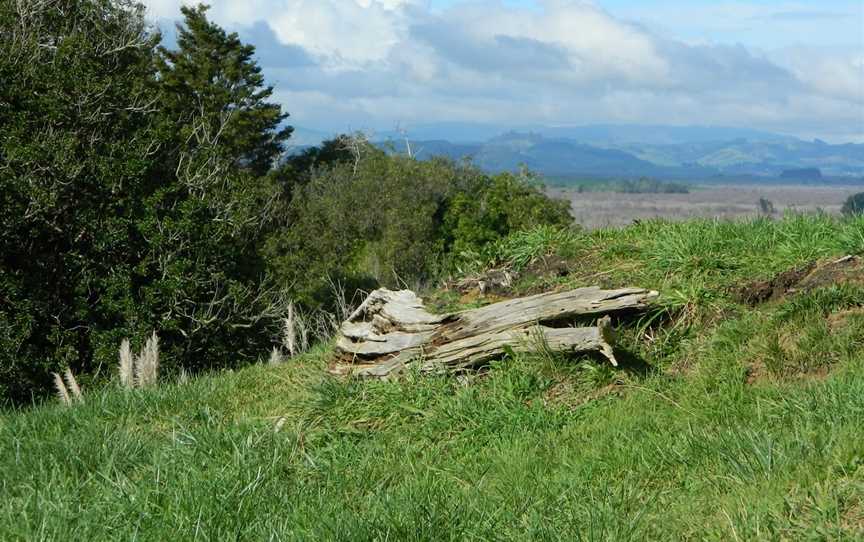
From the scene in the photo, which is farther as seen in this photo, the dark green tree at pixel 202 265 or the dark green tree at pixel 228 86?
the dark green tree at pixel 228 86

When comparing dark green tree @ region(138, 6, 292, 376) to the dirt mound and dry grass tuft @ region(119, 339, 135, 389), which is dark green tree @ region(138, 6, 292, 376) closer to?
dry grass tuft @ region(119, 339, 135, 389)

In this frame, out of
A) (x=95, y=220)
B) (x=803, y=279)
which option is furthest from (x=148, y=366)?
(x=95, y=220)

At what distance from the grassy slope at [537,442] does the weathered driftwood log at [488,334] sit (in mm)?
196

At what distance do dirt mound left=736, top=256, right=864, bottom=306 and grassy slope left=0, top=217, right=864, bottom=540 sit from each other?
6.4 inches

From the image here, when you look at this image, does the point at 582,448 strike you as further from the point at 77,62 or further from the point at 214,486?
the point at 77,62

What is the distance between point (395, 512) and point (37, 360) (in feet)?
60.5

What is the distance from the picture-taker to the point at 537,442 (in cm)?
523

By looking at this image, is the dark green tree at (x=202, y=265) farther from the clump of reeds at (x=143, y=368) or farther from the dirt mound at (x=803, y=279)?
the dirt mound at (x=803, y=279)

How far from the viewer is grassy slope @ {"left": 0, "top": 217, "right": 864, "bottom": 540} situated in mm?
3744

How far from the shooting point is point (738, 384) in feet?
17.9

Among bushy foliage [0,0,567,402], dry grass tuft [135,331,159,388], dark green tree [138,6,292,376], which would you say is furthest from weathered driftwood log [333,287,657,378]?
dark green tree [138,6,292,376]

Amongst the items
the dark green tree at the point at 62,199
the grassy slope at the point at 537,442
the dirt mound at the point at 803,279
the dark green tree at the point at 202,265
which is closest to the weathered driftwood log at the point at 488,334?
the grassy slope at the point at 537,442

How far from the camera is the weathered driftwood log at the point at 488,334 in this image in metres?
6.17

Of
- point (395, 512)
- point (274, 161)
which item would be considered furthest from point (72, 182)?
point (274, 161)
